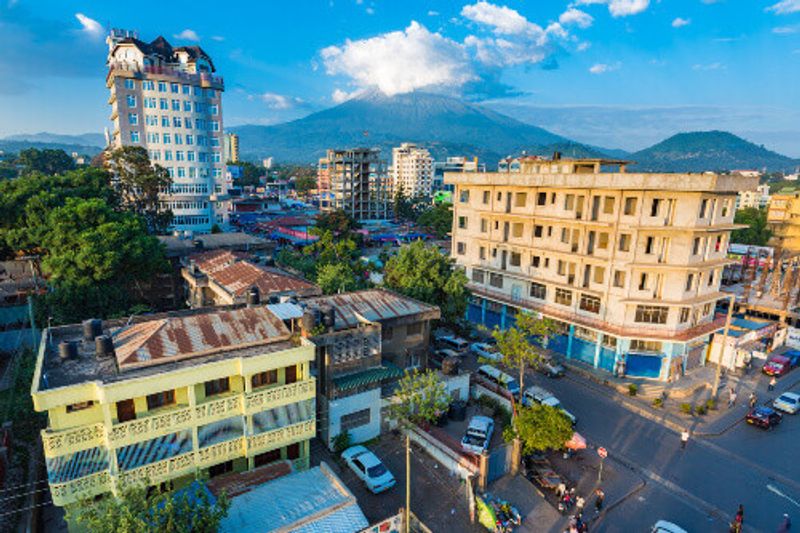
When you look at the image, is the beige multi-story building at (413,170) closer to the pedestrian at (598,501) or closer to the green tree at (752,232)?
the green tree at (752,232)

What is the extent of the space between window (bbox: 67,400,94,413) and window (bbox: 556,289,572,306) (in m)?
35.4

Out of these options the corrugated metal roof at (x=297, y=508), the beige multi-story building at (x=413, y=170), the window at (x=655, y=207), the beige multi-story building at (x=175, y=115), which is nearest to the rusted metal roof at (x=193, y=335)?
the corrugated metal roof at (x=297, y=508)

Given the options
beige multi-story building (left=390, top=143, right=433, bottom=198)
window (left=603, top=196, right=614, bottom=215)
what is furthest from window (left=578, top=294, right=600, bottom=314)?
beige multi-story building (left=390, top=143, right=433, bottom=198)

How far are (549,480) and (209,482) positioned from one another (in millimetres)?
16415

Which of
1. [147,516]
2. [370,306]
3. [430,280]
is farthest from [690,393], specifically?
[147,516]

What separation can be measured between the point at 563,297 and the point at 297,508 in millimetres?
30741

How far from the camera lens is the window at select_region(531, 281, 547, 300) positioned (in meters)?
40.7

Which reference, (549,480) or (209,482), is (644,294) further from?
(209,482)

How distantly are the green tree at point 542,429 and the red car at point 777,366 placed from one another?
26562mm

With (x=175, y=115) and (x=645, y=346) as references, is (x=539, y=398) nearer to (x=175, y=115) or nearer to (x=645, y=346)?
(x=645, y=346)

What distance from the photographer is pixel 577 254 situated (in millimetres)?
37219

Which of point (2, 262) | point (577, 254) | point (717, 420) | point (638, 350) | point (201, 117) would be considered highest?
point (201, 117)

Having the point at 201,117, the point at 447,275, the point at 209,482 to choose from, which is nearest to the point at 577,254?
the point at 447,275

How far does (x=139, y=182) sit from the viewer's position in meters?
54.8
